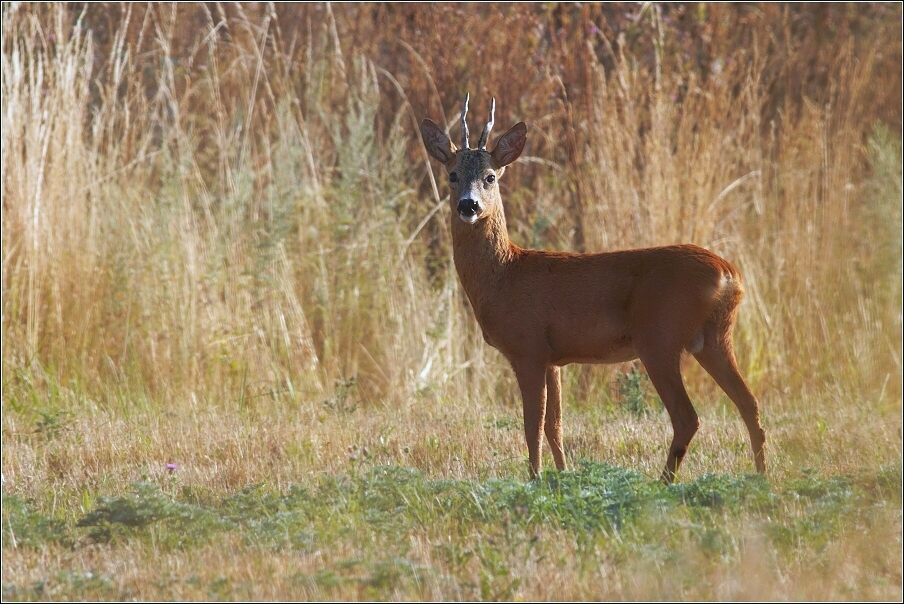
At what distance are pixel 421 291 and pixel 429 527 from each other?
4.01 meters

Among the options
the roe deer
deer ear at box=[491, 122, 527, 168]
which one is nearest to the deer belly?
the roe deer

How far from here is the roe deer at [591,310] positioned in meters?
5.14

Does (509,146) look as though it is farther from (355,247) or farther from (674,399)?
(355,247)

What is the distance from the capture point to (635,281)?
5258 millimetres

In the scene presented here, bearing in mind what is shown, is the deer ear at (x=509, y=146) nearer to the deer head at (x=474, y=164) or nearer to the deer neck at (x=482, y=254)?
the deer head at (x=474, y=164)

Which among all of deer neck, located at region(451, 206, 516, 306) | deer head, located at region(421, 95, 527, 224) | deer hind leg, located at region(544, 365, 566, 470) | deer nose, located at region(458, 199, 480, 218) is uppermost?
deer head, located at region(421, 95, 527, 224)

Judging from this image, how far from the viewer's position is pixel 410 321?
805 cm

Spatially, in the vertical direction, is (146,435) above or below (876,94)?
below

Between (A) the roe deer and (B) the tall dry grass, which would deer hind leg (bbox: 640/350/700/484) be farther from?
(B) the tall dry grass

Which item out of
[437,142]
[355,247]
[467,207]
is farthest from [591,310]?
[355,247]

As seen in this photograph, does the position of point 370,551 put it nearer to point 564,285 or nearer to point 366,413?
point 564,285

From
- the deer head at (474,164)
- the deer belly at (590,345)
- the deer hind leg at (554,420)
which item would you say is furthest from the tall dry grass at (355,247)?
→ the deer head at (474,164)

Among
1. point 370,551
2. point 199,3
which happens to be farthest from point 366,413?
point 199,3

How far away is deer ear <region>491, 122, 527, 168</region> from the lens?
5.81m
